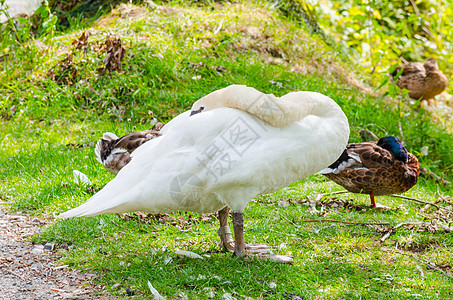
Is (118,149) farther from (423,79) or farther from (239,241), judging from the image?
(423,79)

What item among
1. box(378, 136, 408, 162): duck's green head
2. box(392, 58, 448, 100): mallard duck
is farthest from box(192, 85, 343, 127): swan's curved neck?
box(392, 58, 448, 100): mallard duck

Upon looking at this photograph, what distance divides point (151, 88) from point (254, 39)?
8.19ft

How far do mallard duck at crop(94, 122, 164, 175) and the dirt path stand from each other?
3.11 ft

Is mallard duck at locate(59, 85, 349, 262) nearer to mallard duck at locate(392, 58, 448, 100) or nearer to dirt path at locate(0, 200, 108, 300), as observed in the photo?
dirt path at locate(0, 200, 108, 300)

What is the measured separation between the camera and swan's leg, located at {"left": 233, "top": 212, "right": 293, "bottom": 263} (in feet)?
11.6

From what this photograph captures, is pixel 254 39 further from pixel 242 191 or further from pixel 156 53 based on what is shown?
pixel 242 191

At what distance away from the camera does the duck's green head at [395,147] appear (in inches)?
211

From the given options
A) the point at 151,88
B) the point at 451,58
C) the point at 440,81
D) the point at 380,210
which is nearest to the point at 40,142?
the point at 151,88

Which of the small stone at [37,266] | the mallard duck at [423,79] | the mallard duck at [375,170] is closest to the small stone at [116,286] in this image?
the small stone at [37,266]

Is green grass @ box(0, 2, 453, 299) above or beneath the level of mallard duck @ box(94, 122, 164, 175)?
beneath

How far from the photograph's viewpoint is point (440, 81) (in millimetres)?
9281

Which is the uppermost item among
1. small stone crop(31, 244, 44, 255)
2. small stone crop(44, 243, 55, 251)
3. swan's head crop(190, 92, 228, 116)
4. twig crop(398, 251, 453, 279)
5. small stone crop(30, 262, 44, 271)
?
swan's head crop(190, 92, 228, 116)

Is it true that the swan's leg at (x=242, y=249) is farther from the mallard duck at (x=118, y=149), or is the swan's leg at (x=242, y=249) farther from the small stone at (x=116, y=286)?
the mallard duck at (x=118, y=149)

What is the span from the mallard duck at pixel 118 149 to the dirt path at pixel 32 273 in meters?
0.95
